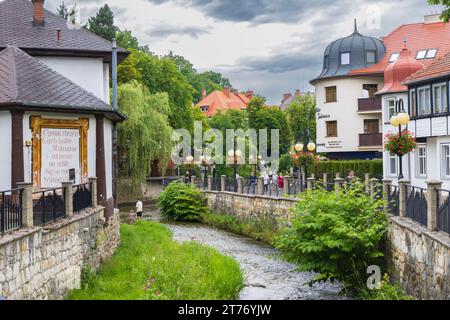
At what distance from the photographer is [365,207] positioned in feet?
53.3

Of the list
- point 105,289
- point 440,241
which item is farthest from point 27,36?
point 440,241

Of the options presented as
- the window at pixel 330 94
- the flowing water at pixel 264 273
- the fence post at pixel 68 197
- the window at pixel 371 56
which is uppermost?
the window at pixel 371 56

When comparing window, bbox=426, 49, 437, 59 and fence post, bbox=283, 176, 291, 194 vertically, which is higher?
window, bbox=426, 49, 437, 59

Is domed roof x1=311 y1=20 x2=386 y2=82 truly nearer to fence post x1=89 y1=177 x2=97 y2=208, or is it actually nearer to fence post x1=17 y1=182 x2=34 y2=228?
fence post x1=89 y1=177 x2=97 y2=208

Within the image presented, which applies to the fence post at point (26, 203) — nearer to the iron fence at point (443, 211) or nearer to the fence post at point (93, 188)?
the fence post at point (93, 188)

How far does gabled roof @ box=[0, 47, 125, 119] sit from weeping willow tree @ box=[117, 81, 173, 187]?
22461 mm

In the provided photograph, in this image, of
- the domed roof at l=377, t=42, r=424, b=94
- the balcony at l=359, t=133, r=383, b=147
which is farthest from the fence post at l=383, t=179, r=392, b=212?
the balcony at l=359, t=133, r=383, b=147

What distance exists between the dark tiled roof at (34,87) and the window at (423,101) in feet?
51.2

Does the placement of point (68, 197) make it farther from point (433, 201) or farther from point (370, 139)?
point (370, 139)

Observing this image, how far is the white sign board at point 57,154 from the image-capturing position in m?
17.7

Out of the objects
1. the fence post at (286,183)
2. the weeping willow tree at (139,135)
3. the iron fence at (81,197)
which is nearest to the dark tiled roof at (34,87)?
the iron fence at (81,197)

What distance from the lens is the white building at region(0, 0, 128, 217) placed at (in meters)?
16.8

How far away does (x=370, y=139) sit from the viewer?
4178 centimetres
